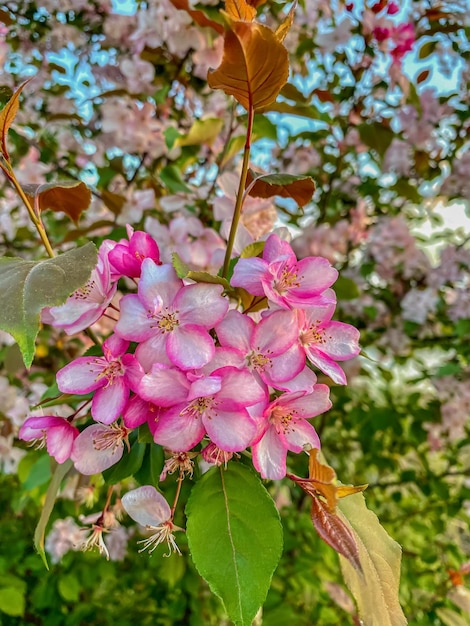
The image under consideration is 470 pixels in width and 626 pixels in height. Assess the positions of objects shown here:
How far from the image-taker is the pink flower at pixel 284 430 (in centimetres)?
49

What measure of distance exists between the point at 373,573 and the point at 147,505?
23cm

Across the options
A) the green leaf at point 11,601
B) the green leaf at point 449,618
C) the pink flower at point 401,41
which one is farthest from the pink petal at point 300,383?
the pink flower at point 401,41

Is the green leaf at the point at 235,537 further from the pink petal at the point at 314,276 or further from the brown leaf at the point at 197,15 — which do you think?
the brown leaf at the point at 197,15

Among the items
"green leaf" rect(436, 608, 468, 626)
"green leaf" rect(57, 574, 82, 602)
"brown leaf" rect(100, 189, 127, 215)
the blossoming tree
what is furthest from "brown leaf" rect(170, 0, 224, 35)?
"green leaf" rect(57, 574, 82, 602)

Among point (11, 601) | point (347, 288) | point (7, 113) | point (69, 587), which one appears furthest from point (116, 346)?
point (69, 587)

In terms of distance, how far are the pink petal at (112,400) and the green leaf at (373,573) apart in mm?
248

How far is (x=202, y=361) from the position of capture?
1.47 feet

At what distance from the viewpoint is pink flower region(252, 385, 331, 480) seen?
0.49m

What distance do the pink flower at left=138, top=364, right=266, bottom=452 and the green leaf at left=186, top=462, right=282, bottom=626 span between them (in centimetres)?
6

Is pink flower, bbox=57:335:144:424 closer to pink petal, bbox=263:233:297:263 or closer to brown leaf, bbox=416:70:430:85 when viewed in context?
pink petal, bbox=263:233:297:263

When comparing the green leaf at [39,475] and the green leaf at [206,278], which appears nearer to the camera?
the green leaf at [206,278]

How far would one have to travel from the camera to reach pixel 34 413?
0.61 meters

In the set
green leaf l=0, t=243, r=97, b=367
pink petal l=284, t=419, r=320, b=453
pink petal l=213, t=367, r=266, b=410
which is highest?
green leaf l=0, t=243, r=97, b=367

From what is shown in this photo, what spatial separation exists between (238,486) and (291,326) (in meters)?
0.16
